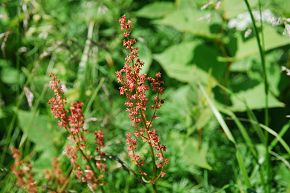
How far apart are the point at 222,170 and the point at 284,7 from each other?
0.83 metres

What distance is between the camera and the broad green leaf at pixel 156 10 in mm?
2666

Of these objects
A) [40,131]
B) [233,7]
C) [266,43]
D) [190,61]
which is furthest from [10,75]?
[266,43]

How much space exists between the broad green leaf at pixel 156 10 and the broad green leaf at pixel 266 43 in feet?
1.65

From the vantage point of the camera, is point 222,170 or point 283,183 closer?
point 283,183

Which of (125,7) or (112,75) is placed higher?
(125,7)

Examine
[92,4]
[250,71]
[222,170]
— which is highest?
[92,4]

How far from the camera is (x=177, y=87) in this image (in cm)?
268

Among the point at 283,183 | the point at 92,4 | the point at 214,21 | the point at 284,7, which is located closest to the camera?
the point at 283,183

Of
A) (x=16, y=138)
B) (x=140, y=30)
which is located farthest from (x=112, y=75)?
(x=16, y=138)

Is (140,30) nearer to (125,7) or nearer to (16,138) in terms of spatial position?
(125,7)

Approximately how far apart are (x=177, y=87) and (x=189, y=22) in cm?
43

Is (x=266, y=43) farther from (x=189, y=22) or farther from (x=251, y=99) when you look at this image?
(x=189, y=22)

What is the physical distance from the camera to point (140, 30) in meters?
2.87

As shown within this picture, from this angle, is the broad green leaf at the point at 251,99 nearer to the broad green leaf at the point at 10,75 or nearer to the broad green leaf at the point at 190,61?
the broad green leaf at the point at 190,61
